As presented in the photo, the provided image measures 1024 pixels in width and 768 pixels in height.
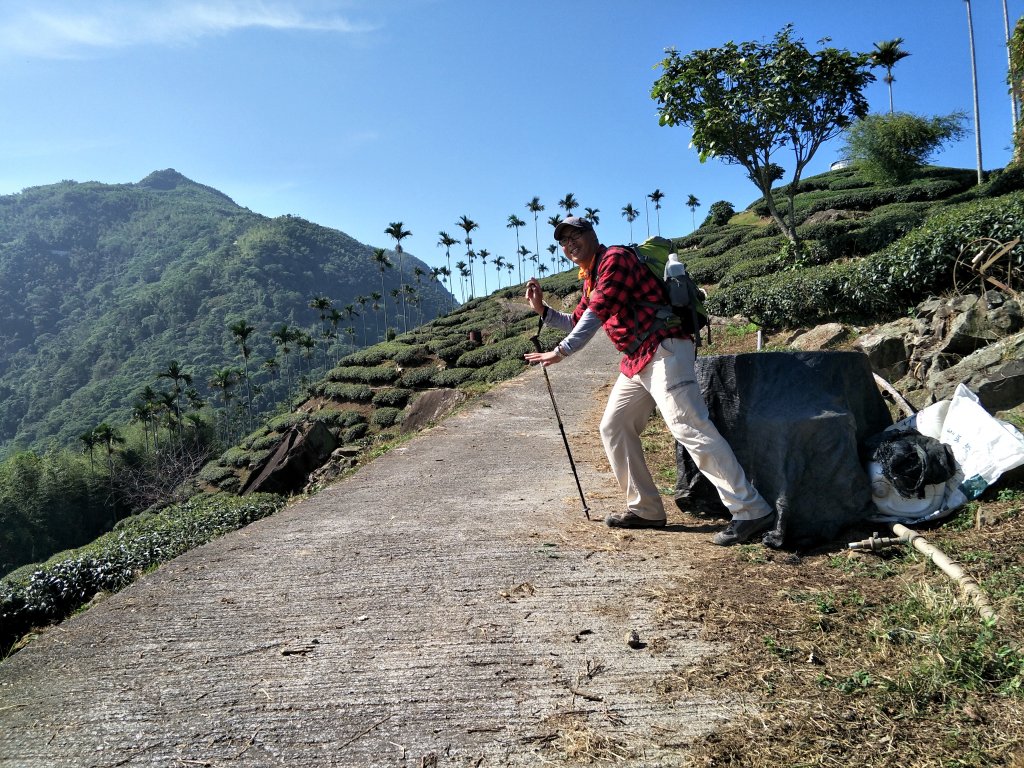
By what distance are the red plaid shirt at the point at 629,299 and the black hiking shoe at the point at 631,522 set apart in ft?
3.19

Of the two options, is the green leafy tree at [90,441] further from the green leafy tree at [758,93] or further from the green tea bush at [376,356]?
the green leafy tree at [758,93]

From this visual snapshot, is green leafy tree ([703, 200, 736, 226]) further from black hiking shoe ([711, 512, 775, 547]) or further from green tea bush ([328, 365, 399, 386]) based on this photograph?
black hiking shoe ([711, 512, 775, 547])

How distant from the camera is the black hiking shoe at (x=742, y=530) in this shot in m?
3.85

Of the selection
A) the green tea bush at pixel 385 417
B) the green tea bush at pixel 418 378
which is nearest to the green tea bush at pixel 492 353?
the green tea bush at pixel 418 378

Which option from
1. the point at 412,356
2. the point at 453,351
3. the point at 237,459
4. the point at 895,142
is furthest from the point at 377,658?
the point at 895,142

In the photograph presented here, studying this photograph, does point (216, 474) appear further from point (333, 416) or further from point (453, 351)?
point (453, 351)

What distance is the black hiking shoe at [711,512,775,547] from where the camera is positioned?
3.85 metres

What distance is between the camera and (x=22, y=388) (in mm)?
124000

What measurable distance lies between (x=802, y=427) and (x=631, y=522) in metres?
1.24

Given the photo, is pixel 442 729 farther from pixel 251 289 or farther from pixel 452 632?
pixel 251 289

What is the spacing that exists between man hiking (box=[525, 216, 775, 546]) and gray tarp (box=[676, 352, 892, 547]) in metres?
0.19

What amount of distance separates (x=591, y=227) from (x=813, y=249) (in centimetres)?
1729

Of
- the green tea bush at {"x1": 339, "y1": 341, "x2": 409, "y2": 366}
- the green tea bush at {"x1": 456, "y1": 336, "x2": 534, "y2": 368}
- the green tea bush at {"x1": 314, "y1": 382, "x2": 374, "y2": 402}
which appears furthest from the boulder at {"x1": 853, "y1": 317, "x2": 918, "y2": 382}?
the green tea bush at {"x1": 339, "y1": 341, "x2": 409, "y2": 366}

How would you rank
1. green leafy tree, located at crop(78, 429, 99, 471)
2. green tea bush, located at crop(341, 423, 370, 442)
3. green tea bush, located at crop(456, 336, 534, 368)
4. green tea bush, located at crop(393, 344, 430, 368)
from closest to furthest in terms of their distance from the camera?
1. green tea bush, located at crop(341, 423, 370, 442)
2. green tea bush, located at crop(456, 336, 534, 368)
3. green tea bush, located at crop(393, 344, 430, 368)
4. green leafy tree, located at crop(78, 429, 99, 471)
